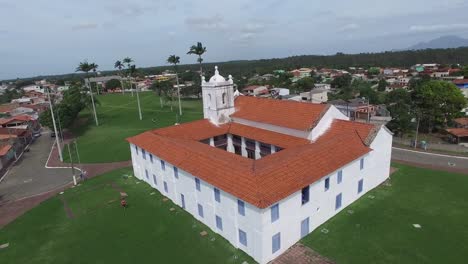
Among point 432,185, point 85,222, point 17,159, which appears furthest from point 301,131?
point 17,159

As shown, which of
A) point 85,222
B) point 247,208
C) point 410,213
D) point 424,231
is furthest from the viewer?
point 85,222

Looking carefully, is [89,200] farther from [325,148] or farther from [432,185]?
[432,185]

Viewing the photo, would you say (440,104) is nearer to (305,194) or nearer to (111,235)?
(305,194)

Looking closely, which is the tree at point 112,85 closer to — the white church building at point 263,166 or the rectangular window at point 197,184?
the white church building at point 263,166

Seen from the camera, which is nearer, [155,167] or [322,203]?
[322,203]

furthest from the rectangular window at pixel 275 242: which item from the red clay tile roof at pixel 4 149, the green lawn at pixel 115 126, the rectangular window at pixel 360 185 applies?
the red clay tile roof at pixel 4 149

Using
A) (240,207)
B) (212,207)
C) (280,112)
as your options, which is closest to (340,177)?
(240,207)

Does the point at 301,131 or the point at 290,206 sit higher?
the point at 301,131
